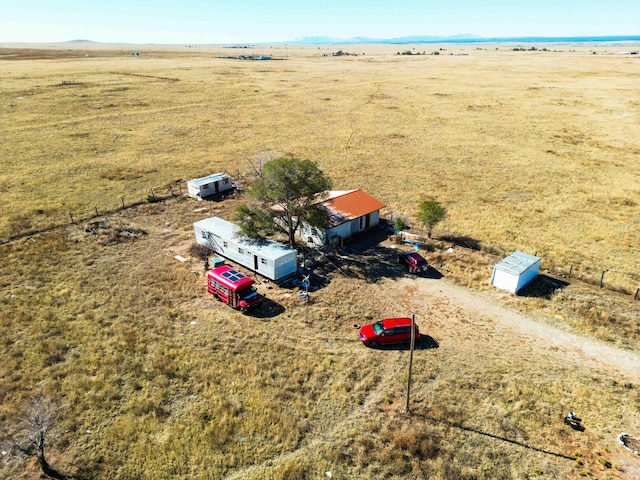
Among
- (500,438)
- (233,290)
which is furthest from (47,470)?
(500,438)

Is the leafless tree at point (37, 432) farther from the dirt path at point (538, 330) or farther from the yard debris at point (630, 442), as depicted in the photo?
the yard debris at point (630, 442)

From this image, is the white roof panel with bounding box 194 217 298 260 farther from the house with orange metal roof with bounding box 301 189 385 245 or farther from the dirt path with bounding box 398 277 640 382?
the dirt path with bounding box 398 277 640 382

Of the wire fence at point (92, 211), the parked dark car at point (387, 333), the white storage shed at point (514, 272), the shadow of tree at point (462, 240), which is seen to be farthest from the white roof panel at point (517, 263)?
the wire fence at point (92, 211)

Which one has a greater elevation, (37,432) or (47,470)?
(37,432)

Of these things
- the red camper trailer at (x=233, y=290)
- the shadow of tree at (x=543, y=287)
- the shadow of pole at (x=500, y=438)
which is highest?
the red camper trailer at (x=233, y=290)

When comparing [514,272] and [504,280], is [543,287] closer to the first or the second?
[504,280]

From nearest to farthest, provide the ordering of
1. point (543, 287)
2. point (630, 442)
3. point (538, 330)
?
point (630, 442)
point (538, 330)
point (543, 287)

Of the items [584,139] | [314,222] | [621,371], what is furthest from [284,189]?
[584,139]

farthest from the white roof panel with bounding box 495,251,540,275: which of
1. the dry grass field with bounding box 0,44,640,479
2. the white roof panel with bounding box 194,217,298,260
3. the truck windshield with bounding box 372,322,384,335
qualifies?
the white roof panel with bounding box 194,217,298,260
